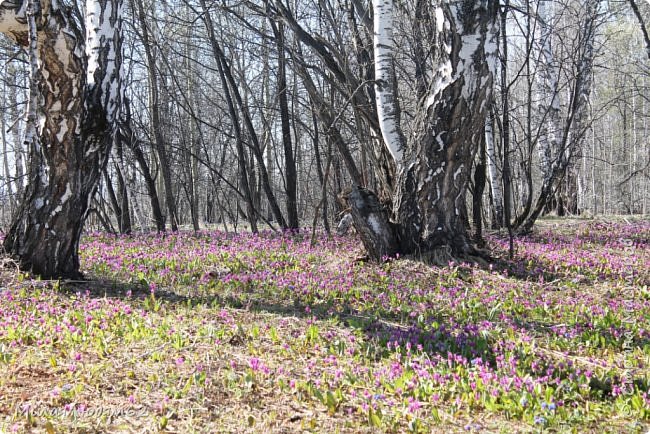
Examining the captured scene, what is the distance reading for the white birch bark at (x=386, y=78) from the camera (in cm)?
779

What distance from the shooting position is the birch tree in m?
5.89

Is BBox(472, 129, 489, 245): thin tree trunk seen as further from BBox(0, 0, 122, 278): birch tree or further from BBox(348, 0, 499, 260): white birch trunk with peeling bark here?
BBox(0, 0, 122, 278): birch tree

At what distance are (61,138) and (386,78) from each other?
4563 mm

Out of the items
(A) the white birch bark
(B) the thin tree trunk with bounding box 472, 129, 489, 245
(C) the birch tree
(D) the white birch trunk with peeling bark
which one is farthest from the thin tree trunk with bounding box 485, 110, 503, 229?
(C) the birch tree

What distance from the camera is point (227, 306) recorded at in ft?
17.9

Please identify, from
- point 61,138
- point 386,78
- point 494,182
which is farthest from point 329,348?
point 494,182

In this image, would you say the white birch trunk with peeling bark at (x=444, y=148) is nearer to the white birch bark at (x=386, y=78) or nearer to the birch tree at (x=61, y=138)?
the white birch bark at (x=386, y=78)

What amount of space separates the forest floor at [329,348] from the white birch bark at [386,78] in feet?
6.24

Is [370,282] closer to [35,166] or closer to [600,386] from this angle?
[600,386]

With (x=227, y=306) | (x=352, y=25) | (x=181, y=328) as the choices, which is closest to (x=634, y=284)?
(x=227, y=306)

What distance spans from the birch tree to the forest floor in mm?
425

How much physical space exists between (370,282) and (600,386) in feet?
10.4

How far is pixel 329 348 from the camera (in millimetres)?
4289

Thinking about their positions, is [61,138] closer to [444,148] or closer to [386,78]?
[386,78]
